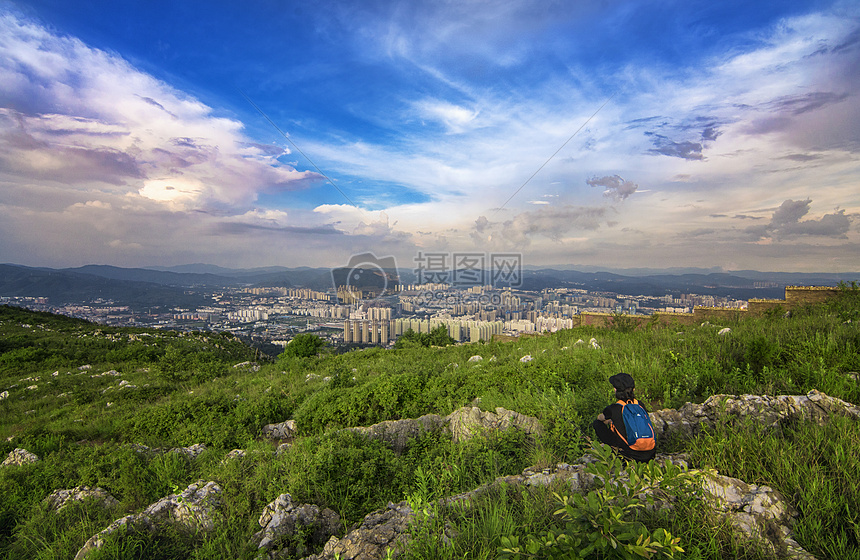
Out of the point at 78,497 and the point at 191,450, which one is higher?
the point at 78,497

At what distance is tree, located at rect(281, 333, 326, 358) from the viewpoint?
17438 millimetres

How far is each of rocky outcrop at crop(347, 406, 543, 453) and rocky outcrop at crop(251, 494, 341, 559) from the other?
175 centimetres

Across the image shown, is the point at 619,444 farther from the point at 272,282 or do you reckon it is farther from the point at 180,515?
the point at 272,282

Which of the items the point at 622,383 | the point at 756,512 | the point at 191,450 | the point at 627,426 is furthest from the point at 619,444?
the point at 191,450

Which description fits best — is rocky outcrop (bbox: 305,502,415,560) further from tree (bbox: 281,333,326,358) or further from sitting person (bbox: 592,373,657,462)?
tree (bbox: 281,333,326,358)

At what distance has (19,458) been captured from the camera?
20.9ft

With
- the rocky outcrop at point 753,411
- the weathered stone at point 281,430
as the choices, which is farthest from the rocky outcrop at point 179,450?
the rocky outcrop at point 753,411

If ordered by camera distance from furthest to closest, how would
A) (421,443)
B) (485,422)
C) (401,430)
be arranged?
(401,430) → (485,422) → (421,443)

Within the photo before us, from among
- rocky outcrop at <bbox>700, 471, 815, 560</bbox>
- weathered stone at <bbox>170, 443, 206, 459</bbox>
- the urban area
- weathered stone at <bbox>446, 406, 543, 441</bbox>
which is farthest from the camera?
the urban area

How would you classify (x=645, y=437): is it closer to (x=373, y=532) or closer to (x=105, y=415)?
(x=373, y=532)

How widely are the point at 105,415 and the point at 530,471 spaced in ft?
37.2

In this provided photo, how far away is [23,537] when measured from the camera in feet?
13.3

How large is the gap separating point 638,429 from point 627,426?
4.5 inches

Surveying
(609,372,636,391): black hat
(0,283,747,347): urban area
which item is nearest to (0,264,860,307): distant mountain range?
(0,283,747,347): urban area
